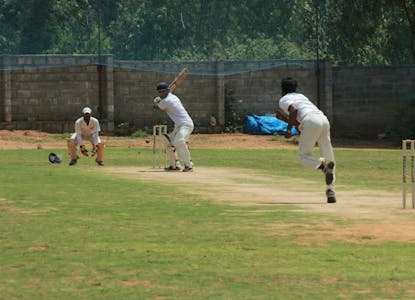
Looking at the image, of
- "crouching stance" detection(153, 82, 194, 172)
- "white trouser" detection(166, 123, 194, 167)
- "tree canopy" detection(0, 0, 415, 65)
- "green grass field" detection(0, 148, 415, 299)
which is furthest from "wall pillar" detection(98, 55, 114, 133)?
"tree canopy" detection(0, 0, 415, 65)

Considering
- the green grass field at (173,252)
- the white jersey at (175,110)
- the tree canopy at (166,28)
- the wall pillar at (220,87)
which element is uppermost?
the tree canopy at (166,28)

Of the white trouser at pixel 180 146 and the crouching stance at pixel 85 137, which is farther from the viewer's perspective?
the crouching stance at pixel 85 137

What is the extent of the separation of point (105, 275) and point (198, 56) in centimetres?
6910

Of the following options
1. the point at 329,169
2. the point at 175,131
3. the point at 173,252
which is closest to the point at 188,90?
the point at 175,131

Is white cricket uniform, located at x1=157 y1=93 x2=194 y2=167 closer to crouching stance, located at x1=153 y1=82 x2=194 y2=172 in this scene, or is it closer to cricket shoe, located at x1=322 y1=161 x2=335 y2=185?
crouching stance, located at x1=153 y1=82 x2=194 y2=172

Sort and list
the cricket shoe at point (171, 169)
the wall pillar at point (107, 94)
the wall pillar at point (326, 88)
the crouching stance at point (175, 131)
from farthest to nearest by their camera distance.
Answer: the wall pillar at point (326, 88), the wall pillar at point (107, 94), the cricket shoe at point (171, 169), the crouching stance at point (175, 131)

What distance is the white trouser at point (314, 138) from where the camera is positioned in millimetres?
17734

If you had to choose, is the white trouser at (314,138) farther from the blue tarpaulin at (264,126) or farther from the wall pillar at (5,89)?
the wall pillar at (5,89)

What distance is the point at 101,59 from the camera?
139 ft

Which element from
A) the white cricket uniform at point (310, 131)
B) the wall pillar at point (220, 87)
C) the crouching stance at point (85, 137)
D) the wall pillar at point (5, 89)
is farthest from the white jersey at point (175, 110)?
the wall pillar at point (220, 87)

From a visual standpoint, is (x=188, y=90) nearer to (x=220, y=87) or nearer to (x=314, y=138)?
(x=220, y=87)

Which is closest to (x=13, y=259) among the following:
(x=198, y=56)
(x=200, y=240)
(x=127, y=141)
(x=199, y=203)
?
(x=200, y=240)

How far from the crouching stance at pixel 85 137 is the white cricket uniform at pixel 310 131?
11.1 m

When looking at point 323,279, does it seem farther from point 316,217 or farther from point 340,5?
point 340,5
